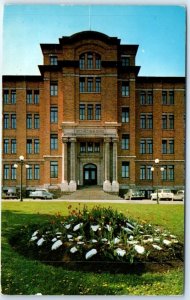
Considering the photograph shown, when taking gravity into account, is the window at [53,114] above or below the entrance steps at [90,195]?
above

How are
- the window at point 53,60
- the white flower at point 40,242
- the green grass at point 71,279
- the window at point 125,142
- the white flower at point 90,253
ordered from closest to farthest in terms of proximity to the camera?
the green grass at point 71,279
the white flower at point 90,253
the white flower at point 40,242
the window at point 53,60
the window at point 125,142

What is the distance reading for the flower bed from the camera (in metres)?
3.86

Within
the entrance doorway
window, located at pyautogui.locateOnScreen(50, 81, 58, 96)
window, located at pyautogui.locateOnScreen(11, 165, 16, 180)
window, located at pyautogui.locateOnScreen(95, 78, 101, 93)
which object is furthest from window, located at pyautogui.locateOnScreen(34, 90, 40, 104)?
the entrance doorway

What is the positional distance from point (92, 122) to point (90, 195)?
0.69 meters

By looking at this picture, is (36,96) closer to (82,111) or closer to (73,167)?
(82,111)

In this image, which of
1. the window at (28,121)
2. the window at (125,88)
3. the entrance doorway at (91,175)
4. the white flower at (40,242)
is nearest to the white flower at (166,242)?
the entrance doorway at (91,175)

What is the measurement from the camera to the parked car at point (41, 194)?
4223 mm

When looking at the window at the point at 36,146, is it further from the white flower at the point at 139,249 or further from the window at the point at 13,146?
the white flower at the point at 139,249

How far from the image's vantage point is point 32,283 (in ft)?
12.2

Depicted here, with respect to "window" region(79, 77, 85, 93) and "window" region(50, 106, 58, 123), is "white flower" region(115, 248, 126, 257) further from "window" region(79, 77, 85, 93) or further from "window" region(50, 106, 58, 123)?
"window" region(79, 77, 85, 93)

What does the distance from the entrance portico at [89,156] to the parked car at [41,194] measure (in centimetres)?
15

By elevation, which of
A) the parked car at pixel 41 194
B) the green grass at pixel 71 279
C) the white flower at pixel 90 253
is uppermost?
the parked car at pixel 41 194

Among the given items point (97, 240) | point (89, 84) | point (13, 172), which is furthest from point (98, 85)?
point (97, 240)

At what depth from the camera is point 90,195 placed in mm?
4148
